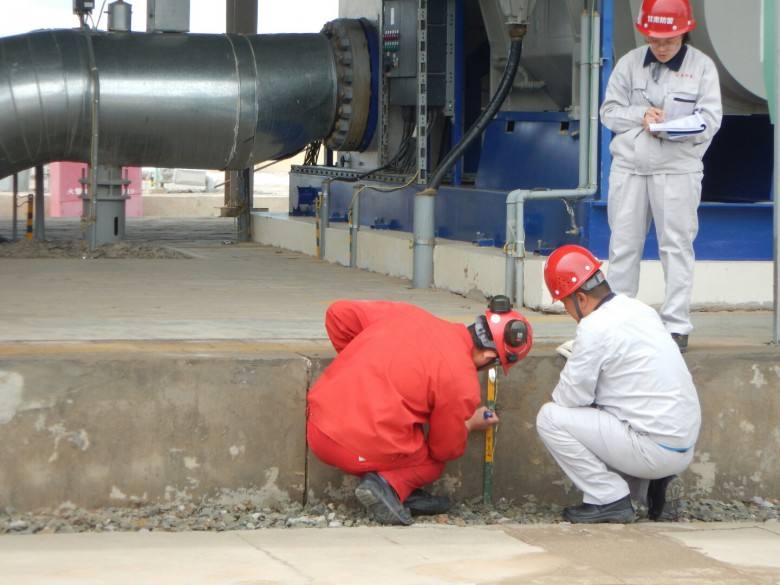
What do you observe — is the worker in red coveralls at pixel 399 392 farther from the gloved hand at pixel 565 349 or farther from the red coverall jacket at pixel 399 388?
the gloved hand at pixel 565 349

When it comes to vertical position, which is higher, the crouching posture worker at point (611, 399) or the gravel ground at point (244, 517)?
the crouching posture worker at point (611, 399)

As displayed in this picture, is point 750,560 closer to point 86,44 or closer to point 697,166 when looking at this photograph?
point 697,166

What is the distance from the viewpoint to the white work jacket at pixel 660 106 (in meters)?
6.30

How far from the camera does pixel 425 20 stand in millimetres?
10297

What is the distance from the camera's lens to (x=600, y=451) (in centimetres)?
594

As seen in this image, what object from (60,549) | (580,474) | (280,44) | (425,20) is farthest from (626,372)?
Result: (280,44)

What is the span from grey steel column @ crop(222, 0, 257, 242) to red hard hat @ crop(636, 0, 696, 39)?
7.23 metres

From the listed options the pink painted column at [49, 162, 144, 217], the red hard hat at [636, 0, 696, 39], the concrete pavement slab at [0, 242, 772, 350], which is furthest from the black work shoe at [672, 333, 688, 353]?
the pink painted column at [49, 162, 144, 217]

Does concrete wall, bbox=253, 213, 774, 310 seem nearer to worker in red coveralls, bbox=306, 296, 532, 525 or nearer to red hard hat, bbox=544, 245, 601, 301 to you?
red hard hat, bbox=544, 245, 601, 301

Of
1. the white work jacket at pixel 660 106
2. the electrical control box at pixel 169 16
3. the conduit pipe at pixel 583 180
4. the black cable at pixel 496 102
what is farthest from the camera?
the electrical control box at pixel 169 16

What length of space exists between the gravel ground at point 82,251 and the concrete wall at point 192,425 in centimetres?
529

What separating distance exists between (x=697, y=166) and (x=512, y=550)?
2208mm

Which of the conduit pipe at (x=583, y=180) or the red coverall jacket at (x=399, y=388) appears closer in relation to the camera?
the red coverall jacket at (x=399, y=388)

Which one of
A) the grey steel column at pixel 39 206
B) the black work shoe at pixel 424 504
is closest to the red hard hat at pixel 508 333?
the black work shoe at pixel 424 504
